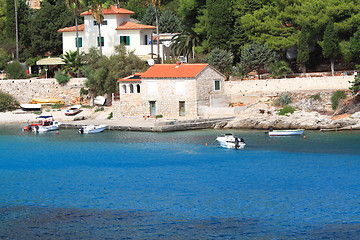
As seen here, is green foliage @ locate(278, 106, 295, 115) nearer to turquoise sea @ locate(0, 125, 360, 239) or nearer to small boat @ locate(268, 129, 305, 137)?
turquoise sea @ locate(0, 125, 360, 239)

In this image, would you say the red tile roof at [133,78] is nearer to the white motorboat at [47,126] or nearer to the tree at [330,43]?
the white motorboat at [47,126]

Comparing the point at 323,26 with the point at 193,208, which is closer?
the point at 193,208

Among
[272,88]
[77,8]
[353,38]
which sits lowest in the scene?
[272,88]

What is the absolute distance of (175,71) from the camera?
66812mm

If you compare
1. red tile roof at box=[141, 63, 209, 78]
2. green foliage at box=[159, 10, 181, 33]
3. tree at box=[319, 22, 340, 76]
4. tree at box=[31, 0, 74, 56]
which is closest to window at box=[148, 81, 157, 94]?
red tile roof at box=[141, 63, 209, 78]

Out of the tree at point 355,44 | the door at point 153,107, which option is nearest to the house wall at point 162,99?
the door at point 153,107

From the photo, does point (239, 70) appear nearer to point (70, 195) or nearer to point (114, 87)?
point (114, 87)

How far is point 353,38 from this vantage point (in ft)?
218

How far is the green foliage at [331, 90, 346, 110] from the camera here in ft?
205

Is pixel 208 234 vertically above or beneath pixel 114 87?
beneath

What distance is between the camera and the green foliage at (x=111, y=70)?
73375mm

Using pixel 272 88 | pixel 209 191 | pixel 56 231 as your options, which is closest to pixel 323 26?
pixel 272 88

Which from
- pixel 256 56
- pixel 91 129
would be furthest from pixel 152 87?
pixel 256 56

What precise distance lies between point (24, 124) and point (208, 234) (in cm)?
4539
